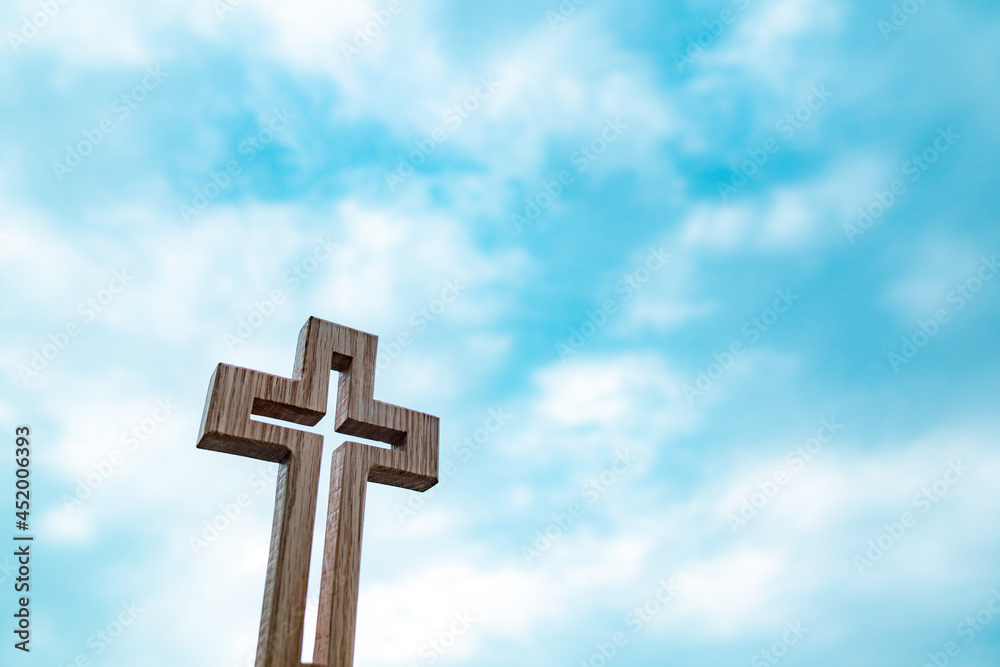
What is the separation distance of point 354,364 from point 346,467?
0.43 m

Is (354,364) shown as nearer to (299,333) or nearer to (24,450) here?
(299,333)

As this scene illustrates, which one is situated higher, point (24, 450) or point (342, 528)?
point (24, 450)

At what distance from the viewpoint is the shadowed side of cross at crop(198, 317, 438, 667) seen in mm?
2506

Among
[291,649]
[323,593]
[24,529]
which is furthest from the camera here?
[24,529]

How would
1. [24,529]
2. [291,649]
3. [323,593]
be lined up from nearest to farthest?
[291,649], [323,593], [24,529]

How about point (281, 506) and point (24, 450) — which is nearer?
point (281, 506)

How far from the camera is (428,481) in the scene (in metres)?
3.01

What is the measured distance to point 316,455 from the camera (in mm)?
2727

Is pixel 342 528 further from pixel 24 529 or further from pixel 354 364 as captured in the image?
pixel 24 529

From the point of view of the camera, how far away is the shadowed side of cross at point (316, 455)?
8.22 ft

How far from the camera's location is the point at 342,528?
106 inches

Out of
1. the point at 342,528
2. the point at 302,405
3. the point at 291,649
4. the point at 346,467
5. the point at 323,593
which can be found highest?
the point at 302,405

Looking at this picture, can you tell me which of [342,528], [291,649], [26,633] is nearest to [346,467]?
[342,528]

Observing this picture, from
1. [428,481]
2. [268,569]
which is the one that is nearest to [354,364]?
[428,481]
